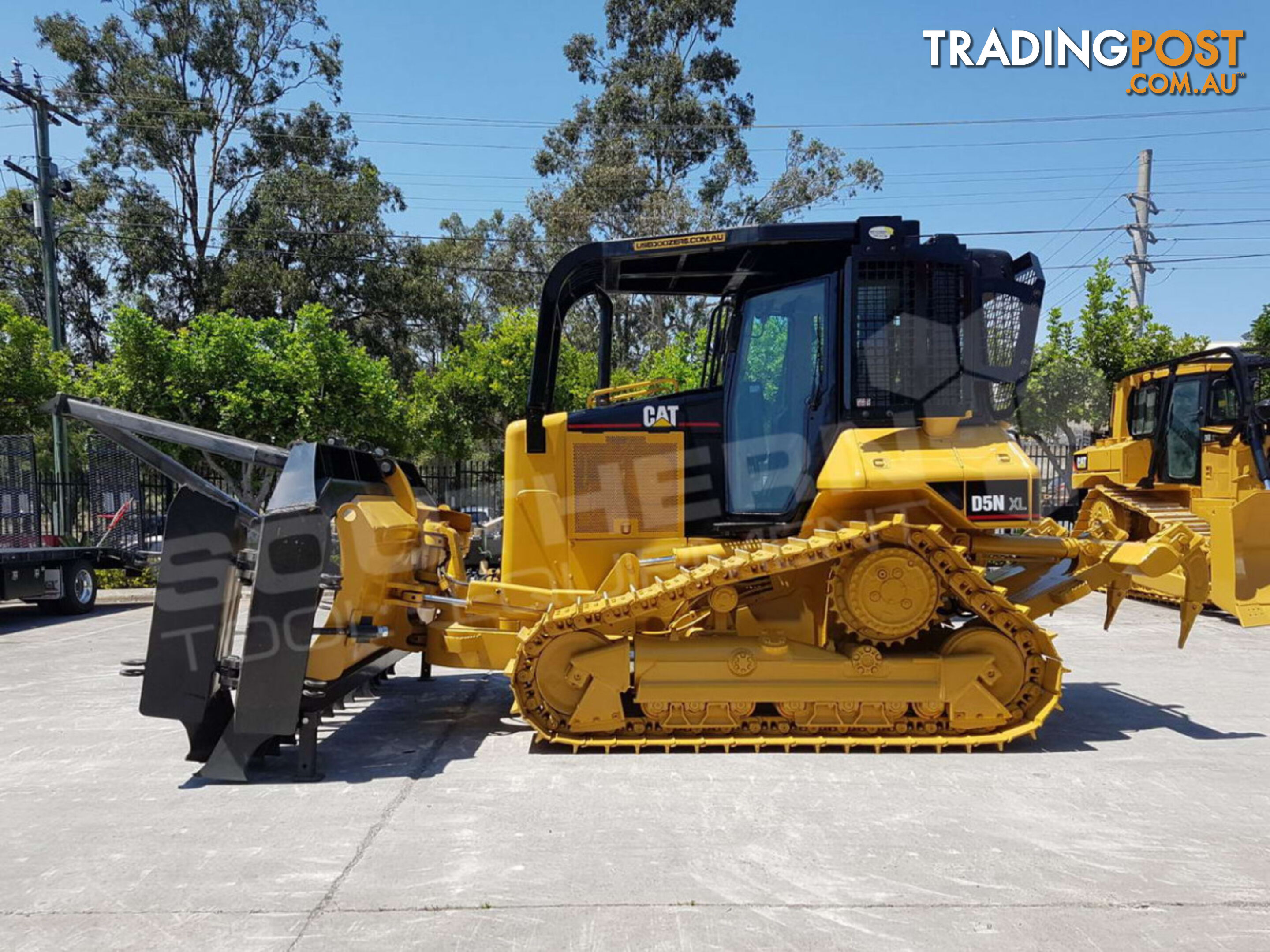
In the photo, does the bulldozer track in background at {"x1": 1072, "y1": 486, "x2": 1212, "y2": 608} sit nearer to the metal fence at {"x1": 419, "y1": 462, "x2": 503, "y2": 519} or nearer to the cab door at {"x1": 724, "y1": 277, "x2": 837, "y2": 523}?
Result: the cab door at {"x1": 724, "y1": 277, "x2": 837, "y2": 523}

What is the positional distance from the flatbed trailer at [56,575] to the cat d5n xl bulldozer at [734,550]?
25.8 ft

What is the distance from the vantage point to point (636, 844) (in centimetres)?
390

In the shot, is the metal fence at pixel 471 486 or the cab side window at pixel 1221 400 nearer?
the cab side window at pixel 1221 400

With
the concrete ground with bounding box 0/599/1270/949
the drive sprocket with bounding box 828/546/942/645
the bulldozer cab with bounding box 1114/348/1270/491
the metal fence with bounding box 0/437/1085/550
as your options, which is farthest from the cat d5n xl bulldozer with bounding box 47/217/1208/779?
the metal fence with bounding box 0/437/1085/550

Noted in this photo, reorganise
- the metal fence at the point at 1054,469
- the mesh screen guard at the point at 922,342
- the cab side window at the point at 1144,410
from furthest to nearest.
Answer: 1. the metal fence at the point at 1054,469
2. the cab side window at the point at 1144,410
3. the mesh screen guard at the point at 922,342

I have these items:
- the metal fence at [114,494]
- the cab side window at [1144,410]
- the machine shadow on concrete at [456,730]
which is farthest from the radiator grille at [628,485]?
the cab side window at [1144,410]

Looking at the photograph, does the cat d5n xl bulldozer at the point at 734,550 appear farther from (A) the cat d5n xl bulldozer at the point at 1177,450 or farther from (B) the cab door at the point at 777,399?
(A) the cat d5n xl bulldozer at the point at 1177,450

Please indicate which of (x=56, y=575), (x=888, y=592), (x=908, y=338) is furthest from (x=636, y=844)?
(x=56, y=575)

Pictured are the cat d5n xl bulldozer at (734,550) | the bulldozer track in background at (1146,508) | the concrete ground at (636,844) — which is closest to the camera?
the concrete ground at (636,844)

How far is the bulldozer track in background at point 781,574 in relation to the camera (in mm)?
4996

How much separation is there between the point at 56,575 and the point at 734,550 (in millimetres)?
10683

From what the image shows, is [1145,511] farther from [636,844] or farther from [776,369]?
[636,844]

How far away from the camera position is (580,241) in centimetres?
2759

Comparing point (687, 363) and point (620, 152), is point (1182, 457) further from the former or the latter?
point (620, 152)
